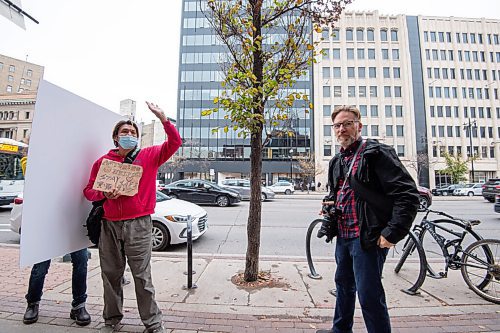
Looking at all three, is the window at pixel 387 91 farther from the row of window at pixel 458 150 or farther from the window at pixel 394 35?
the row of window at pixel 458 150

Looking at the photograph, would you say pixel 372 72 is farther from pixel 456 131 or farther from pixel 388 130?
pixel 456 131

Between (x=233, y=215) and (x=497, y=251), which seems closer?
(x=497, y=251)

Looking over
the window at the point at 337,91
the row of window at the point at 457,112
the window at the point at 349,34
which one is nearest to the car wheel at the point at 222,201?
the window at the point at 337,91

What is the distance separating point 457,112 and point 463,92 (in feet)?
13.0

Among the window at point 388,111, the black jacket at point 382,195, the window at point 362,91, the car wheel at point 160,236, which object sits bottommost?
the car wheel at point 160,236

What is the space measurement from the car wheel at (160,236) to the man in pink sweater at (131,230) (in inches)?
127

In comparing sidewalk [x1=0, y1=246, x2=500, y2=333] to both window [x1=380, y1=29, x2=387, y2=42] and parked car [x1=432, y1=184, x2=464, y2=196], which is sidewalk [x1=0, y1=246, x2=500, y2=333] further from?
window [x1=380, y1=29, x2=387, y2=42]

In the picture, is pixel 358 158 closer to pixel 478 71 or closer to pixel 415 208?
A: pixel 415 208

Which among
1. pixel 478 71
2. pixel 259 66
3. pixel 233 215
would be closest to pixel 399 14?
pixel 478 71

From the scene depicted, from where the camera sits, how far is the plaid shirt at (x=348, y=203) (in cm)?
226

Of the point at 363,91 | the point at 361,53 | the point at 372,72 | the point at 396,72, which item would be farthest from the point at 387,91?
the point at 361,53

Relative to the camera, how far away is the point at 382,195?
205 centimetres

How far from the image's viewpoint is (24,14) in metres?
4.39

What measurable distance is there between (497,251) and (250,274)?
11.4ft
